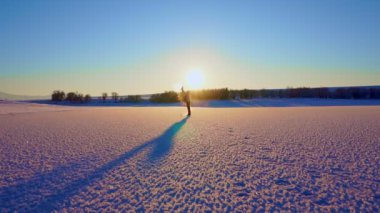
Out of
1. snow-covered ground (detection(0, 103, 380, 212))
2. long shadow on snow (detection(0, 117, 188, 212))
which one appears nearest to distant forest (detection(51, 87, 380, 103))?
snow-covered ground (detection(0, 103, 380, 212))

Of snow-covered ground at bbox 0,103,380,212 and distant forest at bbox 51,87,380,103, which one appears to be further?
distant forest at bbox 51,87,380,103

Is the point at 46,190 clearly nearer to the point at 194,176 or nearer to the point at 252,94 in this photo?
the point at 194,176

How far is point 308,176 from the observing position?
492cm

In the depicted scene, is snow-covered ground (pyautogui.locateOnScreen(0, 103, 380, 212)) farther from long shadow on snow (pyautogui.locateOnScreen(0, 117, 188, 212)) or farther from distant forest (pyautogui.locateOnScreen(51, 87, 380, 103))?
distant forest (pyautogui.locateOnScreen(51, 87, 380, 103))

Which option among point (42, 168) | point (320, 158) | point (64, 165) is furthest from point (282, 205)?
point (42, 168)

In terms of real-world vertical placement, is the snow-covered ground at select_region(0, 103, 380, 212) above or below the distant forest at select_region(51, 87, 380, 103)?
below

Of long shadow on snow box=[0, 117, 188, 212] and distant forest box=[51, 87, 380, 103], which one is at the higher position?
distant forest box=[51, 87, 380, 103]

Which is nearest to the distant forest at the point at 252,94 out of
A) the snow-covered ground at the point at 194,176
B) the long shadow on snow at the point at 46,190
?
the snow-covered ground at the point at 194,176

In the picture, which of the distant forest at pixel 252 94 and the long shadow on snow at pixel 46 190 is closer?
the long shadow on snow at pixel 46 190

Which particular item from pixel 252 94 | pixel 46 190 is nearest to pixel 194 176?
pixel 46 190

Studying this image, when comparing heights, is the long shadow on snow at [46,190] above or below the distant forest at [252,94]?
below

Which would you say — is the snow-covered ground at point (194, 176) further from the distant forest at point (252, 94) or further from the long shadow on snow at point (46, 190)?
the distant forest at point (252, 94)

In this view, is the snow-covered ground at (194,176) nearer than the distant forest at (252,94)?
Yes

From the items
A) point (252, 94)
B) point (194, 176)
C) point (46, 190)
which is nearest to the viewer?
point (46, 190)
